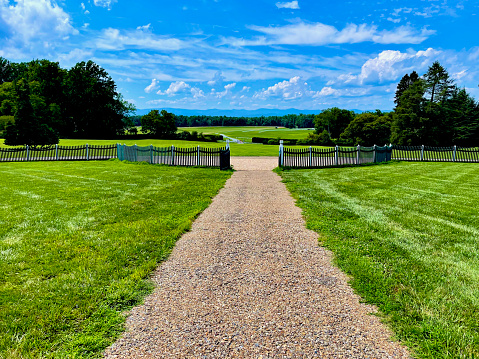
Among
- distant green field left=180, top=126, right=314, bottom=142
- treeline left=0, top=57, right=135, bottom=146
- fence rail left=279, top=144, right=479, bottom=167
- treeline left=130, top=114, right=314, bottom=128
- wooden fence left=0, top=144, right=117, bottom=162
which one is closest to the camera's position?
fence rail left=279, top=144, right=479, bottom=167

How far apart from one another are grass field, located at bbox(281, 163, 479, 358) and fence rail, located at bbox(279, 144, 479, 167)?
943 cm

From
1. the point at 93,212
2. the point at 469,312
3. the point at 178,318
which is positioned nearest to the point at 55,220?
the point at 93,212

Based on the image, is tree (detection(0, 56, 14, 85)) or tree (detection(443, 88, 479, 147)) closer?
tree (detection(443, 88, 479, 147))

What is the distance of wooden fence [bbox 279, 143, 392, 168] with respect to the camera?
69.6 ft

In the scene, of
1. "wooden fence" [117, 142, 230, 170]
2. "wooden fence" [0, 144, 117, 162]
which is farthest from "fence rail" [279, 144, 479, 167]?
"wooden fence" [0, 144, 117, 162]

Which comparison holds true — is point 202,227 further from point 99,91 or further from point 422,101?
point 99,91

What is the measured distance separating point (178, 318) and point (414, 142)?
2234 inches

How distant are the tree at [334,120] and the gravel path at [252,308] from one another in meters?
85.5

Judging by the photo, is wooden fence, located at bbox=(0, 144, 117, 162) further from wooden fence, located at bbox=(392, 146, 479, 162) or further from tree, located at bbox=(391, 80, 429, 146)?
tree, located at bbox=(391, 80, 429, 146)

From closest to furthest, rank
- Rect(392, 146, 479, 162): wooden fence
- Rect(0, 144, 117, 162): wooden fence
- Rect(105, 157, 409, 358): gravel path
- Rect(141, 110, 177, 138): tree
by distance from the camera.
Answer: Rect(105, 157, 409, 358): gravel path < Rect(0, 144, 117, 162): wooden fence < Rect(392, 146, 479, 162): wooden fence < Rect(141, 110, 177, 138): tree

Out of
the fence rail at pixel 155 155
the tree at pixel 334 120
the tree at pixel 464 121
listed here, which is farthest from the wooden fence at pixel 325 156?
the tree at pixel 334 120

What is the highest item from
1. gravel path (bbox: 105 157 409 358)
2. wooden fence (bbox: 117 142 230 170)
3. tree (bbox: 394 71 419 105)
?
tree (bbox: 394 71 419 105)

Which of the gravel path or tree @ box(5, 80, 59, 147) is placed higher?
tree @ box(5, 80, 59, 147)

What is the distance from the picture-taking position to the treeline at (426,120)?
50250 millimetres
